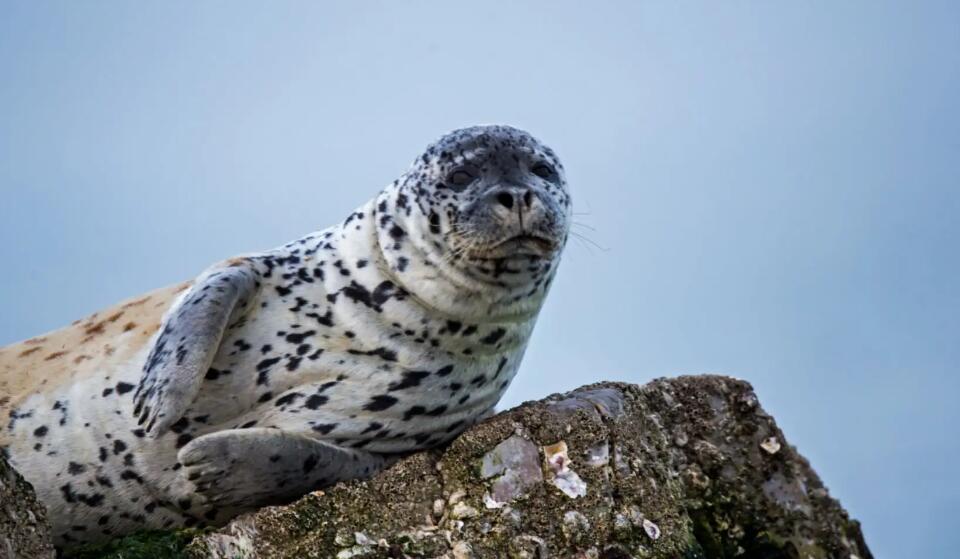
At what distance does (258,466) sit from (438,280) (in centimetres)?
144

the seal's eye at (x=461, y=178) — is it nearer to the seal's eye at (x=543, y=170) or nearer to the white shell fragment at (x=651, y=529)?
the seal's eye at (x=543, y=170)

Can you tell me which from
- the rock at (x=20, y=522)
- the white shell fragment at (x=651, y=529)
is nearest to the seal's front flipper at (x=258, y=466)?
the rock at (x=20, y=522)

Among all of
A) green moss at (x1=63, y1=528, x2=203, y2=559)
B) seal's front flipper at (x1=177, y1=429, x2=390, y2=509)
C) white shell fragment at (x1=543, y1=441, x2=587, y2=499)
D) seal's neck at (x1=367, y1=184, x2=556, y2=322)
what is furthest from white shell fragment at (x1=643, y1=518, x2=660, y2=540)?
green moss at (x1=63, y1=528, x2=203, y2=559)

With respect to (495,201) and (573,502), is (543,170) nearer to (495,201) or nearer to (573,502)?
(495,201)

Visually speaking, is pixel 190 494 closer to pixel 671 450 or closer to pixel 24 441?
pixel 24 441

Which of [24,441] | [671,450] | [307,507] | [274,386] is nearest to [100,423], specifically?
[24,441]

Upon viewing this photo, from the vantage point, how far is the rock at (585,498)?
6785mm

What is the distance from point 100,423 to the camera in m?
7.81

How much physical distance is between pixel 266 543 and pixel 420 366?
1534mm

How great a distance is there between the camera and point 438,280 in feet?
25.3

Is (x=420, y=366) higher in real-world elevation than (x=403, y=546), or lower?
higher

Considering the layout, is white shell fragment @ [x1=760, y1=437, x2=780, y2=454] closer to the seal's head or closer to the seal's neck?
the seal's neck

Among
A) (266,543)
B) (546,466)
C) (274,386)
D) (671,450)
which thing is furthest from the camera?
(671,450)

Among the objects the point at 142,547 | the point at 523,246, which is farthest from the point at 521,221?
the point at 142,547
